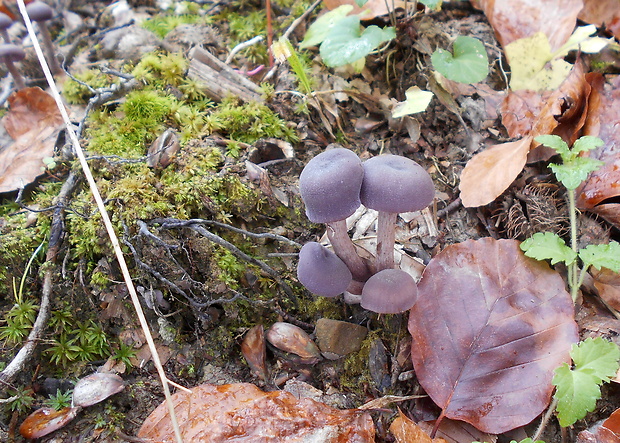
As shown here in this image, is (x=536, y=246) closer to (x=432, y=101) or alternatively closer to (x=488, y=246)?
(x=488, y=246)

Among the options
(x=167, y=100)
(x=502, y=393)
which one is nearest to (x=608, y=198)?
(x=502, y=393)

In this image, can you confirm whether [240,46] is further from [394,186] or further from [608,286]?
[608,286]

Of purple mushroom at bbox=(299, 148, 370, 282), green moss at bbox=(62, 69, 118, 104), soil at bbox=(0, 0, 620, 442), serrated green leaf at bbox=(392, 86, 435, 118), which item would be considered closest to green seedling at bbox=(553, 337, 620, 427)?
soil at bbox=(0, 0, 620, 442)

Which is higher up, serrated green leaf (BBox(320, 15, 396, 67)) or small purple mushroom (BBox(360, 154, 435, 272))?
serrated green leaf (BBox(320, 15, 396, 67))

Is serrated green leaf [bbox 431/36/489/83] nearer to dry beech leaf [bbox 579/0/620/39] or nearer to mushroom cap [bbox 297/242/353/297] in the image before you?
dry beech leaf [bbox 579/0/620/39]

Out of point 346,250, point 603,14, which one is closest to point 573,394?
point 346,250

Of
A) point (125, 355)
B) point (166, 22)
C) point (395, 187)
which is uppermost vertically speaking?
point (166, 22)
